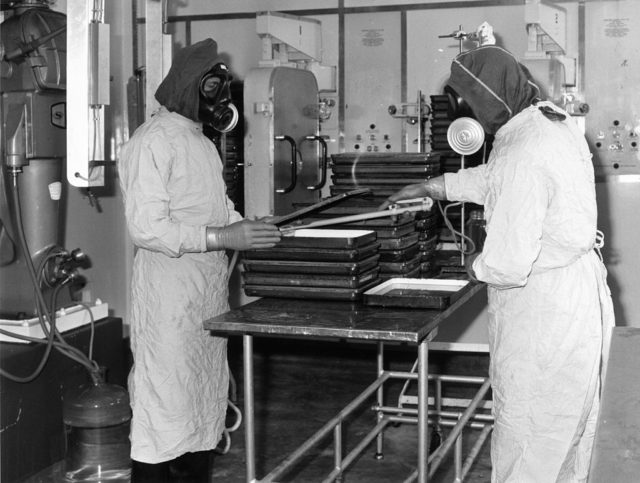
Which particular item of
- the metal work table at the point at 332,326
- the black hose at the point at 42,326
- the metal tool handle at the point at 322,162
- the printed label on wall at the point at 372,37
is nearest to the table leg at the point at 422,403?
the metal work table at the point at 332,326

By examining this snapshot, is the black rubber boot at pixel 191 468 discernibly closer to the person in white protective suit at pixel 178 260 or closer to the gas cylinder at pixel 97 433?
the person in white protective suit at pixel 178 260

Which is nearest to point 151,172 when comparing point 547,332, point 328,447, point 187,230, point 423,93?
point 187,230

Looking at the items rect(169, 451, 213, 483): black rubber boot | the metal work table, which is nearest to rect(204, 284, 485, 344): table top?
the metal work table

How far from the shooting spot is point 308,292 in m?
2.78

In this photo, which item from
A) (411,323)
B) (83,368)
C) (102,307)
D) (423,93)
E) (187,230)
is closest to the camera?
(411,323)

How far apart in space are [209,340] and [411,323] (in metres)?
0.77

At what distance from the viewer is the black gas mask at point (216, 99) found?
283 cm

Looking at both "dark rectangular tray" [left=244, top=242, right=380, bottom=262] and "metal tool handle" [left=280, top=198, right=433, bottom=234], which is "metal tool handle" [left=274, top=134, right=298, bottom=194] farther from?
"dark rectangular tray" [left=244, top=242, right=380, bottom=262]

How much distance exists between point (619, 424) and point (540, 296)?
1065 millimetres

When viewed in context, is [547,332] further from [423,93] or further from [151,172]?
[423,93]

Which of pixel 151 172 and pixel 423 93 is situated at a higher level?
pixel 423 93

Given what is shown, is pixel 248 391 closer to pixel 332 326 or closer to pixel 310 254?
pixel 332 326

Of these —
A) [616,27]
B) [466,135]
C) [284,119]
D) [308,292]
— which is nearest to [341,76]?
[284,119]

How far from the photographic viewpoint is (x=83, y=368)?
12.3ft
